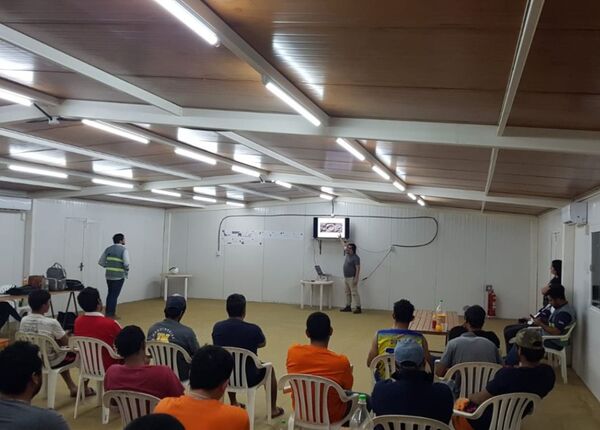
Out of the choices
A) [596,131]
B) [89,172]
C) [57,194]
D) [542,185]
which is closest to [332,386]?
[596,131]

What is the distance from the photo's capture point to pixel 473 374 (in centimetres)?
418

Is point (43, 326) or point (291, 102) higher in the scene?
point (291, 102)

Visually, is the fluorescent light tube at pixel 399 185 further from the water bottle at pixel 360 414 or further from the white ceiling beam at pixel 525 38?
the white ceiling beam at pixel 525 38

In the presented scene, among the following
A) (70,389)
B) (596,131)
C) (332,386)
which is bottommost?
(70,389)

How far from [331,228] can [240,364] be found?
8808mm

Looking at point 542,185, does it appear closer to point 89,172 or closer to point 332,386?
point 332,386

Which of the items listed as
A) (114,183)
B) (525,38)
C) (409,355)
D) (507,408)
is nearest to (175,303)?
(409,355)

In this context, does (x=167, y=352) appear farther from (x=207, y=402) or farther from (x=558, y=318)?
(x=558, y=318)

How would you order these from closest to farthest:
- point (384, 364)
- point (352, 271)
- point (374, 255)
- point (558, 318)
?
point (384, 364) → point (558, 318) → point (352, 271) → point (374, 255)

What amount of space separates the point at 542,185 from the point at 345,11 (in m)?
5.39

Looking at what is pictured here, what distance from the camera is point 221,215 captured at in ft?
47.4

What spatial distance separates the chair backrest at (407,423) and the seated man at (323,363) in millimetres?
821

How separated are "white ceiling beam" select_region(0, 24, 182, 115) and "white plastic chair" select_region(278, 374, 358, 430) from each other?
2.41m

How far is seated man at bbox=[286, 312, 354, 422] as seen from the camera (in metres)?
3.69
